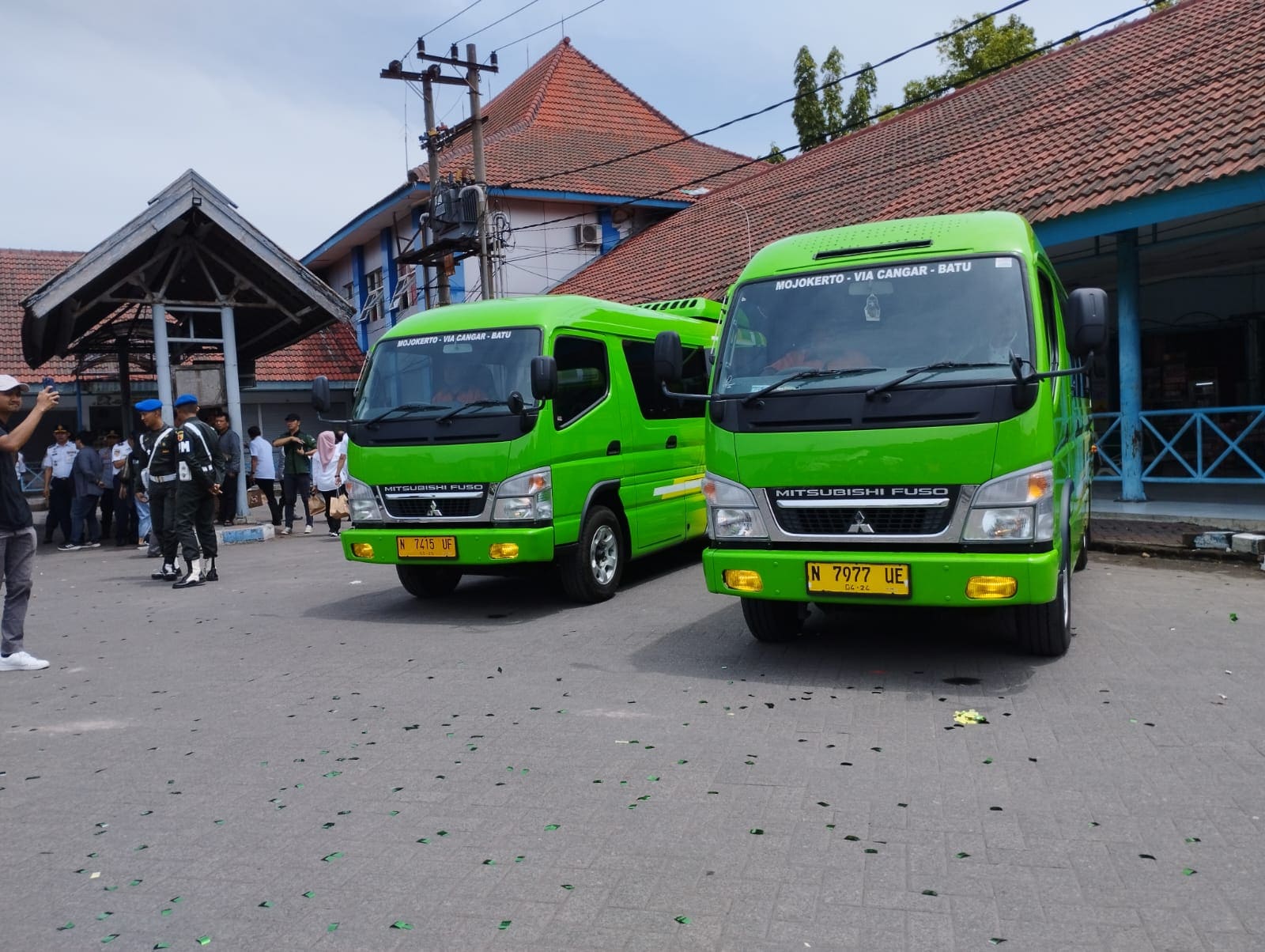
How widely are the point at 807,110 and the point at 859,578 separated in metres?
30.8

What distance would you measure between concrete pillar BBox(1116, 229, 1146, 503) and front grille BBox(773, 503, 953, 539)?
7.03 metres

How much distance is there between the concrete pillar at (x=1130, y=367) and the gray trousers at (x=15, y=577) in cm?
1045

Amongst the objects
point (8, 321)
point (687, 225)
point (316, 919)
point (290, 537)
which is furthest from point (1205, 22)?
point (8, 321)

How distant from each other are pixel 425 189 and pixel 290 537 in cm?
1106

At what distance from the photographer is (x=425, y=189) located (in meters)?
24.2

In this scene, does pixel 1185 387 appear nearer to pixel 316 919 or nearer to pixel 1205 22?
pixel 1205 22

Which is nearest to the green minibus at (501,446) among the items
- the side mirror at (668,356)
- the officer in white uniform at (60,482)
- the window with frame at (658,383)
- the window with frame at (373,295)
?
the window with frame at (658,383)

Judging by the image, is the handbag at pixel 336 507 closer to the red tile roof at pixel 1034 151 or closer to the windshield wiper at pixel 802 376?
the red tile roof at pixel 1034 151

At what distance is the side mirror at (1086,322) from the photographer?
5.59 m

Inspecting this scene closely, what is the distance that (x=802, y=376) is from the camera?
6.09m

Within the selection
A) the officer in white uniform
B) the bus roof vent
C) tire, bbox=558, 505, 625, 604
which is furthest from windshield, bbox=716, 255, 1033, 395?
the officer in white uniform

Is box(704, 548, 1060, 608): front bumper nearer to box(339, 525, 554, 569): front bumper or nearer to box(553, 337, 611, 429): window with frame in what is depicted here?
box(339, 525, 554, 569): front bumper

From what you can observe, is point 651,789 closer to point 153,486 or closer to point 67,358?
point 153,486

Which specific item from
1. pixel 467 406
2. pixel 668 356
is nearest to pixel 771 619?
pixel 668 356
